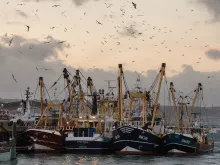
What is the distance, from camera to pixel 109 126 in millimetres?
100688

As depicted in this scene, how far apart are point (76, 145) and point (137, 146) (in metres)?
10.1

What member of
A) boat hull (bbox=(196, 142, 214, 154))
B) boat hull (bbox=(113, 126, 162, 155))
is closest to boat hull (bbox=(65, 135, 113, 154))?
boat hull (bbox=(113, 126, 162, 155))

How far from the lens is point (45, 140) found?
294 feet

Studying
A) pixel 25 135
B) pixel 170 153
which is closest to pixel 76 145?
pixel 25 135

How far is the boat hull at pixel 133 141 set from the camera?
8544cm

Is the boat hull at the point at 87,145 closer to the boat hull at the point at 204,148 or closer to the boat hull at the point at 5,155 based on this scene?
the boat hull at the point at 5,155

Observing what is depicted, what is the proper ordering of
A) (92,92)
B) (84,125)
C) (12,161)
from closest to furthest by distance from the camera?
(12,161) → (84,125) → (92,92)

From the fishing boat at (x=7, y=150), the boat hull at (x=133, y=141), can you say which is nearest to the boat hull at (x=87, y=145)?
the boat hull at (x=133, y=141)

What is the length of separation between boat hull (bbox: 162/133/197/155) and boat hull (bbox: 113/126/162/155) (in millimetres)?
2845

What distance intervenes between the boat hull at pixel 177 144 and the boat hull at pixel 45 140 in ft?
58.1

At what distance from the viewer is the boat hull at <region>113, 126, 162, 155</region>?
85.4 meters

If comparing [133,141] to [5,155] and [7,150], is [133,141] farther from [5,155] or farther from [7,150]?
[5,155]

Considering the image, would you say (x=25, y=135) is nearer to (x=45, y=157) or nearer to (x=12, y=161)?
(x=45, y=157)

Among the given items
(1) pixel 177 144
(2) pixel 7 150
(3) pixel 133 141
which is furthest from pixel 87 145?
(2) pixel 7 150
